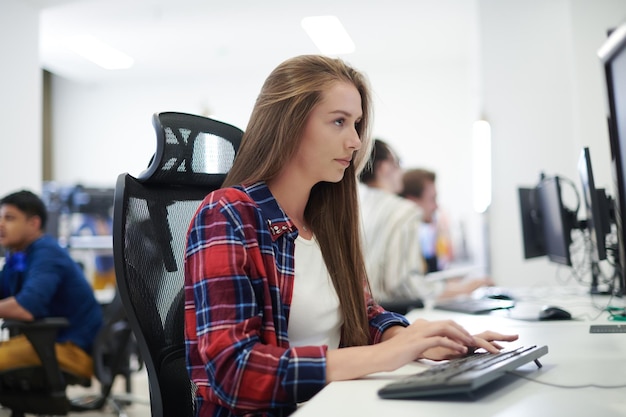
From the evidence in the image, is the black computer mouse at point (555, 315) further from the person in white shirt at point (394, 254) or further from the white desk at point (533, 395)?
the person in white shirt at point (394, 254)

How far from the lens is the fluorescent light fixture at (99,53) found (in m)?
6.66

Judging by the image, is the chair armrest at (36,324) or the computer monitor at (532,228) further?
the computer monitor at (532,228)

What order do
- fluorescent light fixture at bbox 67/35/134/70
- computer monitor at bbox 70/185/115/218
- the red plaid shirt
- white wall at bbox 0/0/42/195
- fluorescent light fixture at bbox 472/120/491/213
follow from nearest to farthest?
the red plaid shirt < white wall at bbox 0/0/42/195 < computer monitor at bbox 70/185/115/218 < fluorescent light fixture at bbox 472/120/491/213 < fluorescent light fixture at bbox 67/35/134/70

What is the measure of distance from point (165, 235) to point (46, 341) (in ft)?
5.19

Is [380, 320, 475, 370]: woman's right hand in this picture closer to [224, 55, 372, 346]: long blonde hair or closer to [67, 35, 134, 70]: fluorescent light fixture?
[224, 55, 372, 346]: long blonde hair

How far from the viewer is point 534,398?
0.86 meters

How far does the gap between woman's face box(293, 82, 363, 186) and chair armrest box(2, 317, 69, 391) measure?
1.79 meters

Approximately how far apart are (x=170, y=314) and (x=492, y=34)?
4480mm

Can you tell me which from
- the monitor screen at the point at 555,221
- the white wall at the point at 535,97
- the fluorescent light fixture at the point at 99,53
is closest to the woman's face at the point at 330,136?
the monitor screen at the point at 555,221

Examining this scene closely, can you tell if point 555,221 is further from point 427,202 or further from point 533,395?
point 533,395

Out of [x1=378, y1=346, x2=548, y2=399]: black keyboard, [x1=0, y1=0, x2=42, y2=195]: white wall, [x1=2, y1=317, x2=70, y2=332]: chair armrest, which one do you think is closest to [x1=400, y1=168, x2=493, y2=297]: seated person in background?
[x1=2, y1=317, x2=70, y2=332]: chair armrest

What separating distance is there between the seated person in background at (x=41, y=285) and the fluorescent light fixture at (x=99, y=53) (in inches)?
156

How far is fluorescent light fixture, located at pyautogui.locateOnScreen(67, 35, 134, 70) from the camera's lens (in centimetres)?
666

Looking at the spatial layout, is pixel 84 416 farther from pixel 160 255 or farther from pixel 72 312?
pixel 160 255
